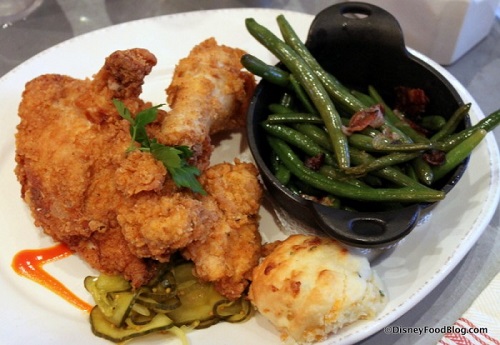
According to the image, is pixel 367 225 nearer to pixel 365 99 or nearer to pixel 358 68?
pixel 365 99

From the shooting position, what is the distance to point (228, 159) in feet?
9.15

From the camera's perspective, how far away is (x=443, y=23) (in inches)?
127

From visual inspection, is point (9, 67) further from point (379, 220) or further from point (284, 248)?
point (379, 220)

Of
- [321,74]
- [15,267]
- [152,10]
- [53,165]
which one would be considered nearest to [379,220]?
[321,74]

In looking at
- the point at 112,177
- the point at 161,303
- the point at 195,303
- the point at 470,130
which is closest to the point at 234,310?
the point at 195,303

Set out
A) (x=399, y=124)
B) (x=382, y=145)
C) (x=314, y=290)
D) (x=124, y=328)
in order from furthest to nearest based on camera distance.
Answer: (x=399, y=124) → (x=382, y=145) → (x=124, y=328) → (x=314, y=290)

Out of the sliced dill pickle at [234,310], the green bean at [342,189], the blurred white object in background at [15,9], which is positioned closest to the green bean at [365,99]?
the green bean at [342,189]

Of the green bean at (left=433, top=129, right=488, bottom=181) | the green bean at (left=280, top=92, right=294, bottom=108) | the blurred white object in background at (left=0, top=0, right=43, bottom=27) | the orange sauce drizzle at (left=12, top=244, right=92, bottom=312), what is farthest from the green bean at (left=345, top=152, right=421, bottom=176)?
the blurred white object in background at (left=0, top=0, right=43, bottom=27)

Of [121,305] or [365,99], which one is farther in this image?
[365,99]

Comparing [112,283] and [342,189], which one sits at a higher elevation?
[342,189]

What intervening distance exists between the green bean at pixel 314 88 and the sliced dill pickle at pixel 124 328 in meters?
1.00

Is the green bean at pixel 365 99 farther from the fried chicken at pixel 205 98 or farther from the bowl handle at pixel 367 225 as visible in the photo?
the bowl handle at pixel 367 225

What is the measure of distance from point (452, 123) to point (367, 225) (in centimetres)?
76

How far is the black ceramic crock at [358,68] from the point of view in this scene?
2270 mm
